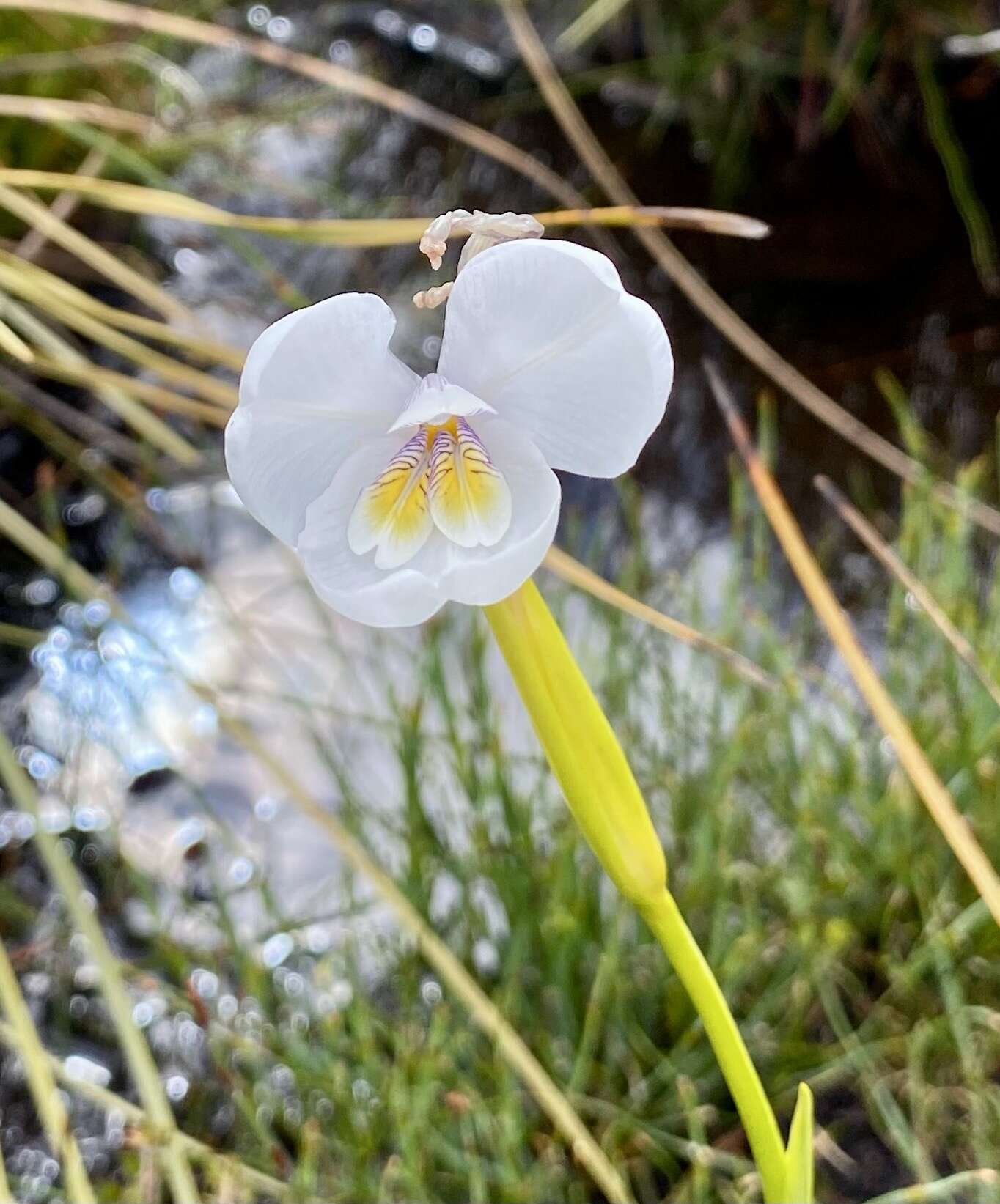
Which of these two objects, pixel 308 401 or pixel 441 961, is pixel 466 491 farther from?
pixel 441 961

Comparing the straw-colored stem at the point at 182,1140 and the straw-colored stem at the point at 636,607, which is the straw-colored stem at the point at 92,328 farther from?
the straw-colored stem at the point at 182,1140

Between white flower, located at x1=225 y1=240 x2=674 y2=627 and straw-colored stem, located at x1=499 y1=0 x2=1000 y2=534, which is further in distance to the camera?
straw-colored stem, located at x1=499 y1=0 x2=1000 y2=534

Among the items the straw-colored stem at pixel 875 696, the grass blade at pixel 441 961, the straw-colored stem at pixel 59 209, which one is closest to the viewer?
the straw-colored stem at pixel 875 696

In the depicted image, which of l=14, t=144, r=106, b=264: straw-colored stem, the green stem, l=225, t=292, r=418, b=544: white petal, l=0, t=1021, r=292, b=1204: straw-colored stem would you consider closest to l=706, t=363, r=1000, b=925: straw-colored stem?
the green stem

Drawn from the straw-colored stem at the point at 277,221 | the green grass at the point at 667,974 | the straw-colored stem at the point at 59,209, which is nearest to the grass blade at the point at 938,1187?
the green grass at the point at 667,974

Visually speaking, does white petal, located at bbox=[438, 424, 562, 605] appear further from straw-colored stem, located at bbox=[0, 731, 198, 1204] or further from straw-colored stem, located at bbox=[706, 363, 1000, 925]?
straw-colored stem, located at bbox=[0, 731, 198, 1204]

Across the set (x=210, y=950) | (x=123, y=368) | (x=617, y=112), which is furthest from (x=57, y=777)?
(x=617, y=112)

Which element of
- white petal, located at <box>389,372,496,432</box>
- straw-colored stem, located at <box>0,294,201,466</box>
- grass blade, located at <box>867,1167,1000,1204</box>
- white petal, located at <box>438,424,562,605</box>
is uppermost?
straw-colored stem, located at <box>0,294,201,466</box>
